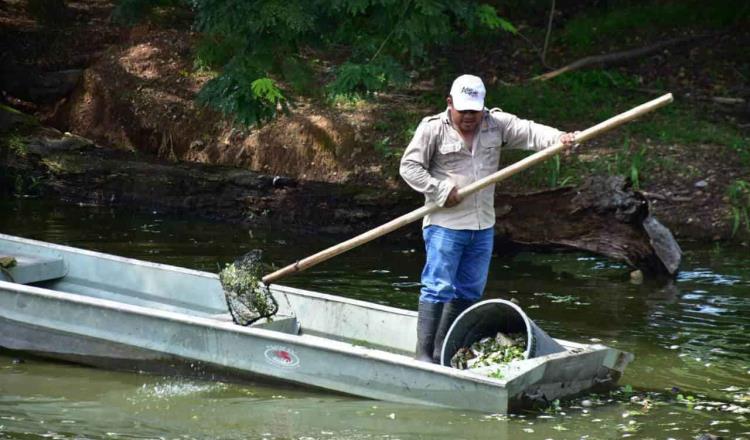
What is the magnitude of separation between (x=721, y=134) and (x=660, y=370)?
6815 millimetres

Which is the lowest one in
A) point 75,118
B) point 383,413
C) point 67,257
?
point 383,413

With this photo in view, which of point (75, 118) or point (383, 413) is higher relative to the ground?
point (75, 118)

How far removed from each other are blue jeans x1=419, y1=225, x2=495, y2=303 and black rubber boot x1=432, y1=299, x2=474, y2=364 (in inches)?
1.5

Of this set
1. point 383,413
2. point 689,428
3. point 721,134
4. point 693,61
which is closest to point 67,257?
point 383,413

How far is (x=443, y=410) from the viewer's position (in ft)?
23.3

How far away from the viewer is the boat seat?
30.2ft

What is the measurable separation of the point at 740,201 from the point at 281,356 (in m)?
7.13

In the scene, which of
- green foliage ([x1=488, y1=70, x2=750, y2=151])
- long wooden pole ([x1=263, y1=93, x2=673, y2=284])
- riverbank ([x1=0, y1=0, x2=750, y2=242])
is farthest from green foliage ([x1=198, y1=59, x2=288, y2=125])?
long wooden pole ([x1=263, y1=93, x2=673, y2=284])

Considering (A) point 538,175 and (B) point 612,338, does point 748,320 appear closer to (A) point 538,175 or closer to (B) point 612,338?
(B) point 612,338

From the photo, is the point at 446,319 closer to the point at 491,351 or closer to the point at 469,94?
the point at 491,351

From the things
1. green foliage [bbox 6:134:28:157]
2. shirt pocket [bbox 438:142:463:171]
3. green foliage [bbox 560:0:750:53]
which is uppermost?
green foliage [bbox 560:0:750:53]

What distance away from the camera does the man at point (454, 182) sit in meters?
7.36

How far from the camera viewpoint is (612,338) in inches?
364

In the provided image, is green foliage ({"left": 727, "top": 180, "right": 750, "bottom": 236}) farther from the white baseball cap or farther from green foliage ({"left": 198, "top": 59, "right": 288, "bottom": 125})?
the white baseball cap
